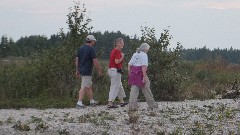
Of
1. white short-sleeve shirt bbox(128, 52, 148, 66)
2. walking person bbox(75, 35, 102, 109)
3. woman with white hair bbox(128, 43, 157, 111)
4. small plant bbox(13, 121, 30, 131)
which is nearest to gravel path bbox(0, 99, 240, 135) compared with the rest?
small plant bbox(13, 121, 30, 131)

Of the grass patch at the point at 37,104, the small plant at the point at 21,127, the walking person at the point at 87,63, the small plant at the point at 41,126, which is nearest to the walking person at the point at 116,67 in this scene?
the walking person at the point at 87,63

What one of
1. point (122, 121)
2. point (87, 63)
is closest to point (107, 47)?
point (87, 63)

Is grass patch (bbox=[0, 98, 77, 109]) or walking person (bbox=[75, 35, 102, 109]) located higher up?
walking person (bbox=[75, 35, 102, 109])

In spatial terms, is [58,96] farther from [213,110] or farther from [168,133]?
[168,133]

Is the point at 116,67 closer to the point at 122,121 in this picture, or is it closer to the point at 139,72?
the point at 139,72

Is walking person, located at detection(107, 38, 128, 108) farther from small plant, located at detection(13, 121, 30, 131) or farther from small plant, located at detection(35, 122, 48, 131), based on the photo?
small plant, located at detection(13, 121, 30, 131)

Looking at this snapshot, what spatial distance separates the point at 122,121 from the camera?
11008 millimetres

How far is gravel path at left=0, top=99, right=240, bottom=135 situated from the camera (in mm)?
9922

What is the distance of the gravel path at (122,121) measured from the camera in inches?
391

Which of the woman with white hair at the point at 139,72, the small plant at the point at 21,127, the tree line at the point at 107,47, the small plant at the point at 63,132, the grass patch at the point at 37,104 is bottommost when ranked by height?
the small plant at the point at 63,132

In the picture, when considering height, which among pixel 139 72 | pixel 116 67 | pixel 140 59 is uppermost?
pixel 140 59

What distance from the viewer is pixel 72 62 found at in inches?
664

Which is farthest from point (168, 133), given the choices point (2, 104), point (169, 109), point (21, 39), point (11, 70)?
point (21, 39)

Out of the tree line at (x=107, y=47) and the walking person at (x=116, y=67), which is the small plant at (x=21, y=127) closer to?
the walking person at (x=116, y=67)
